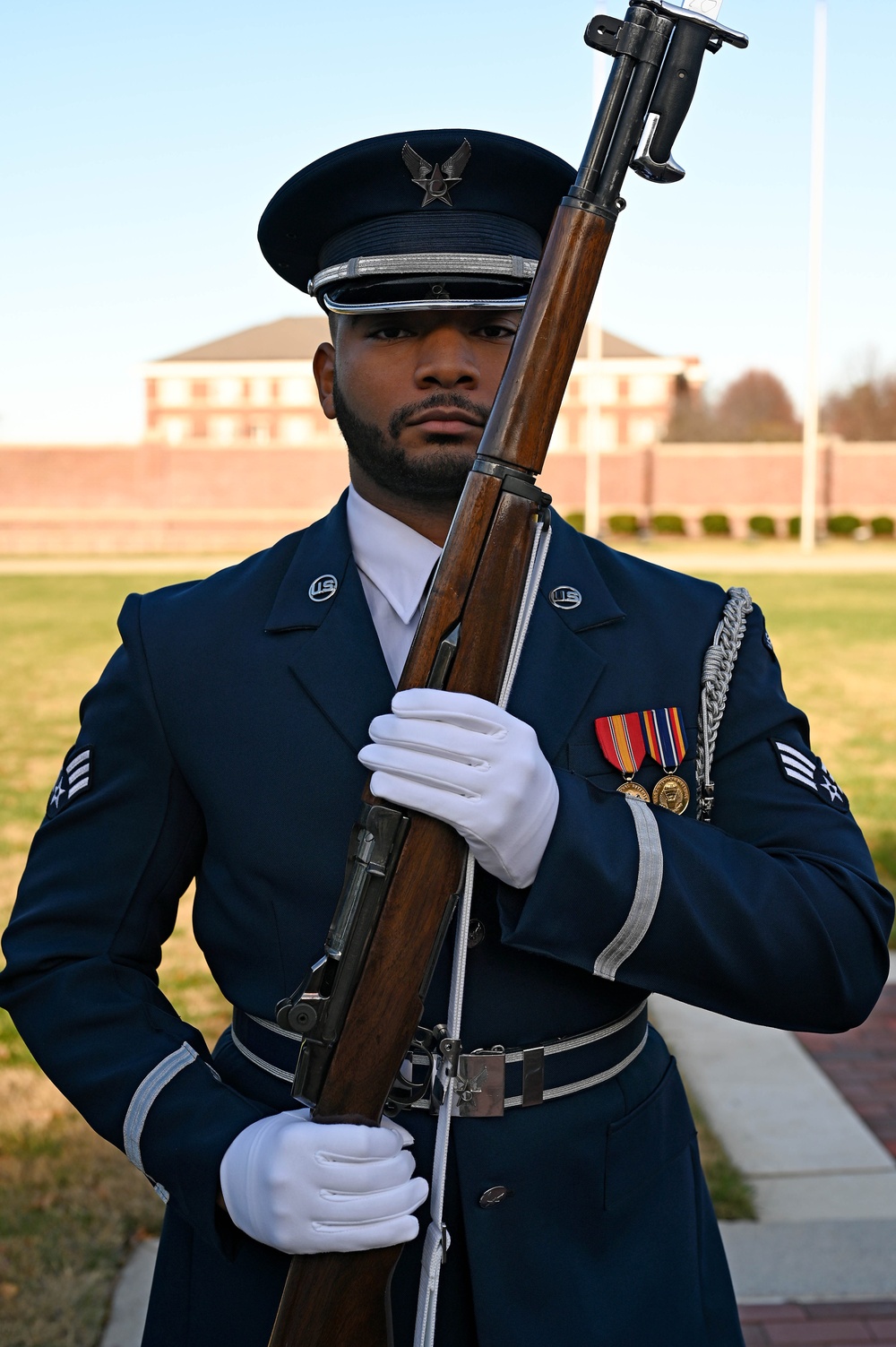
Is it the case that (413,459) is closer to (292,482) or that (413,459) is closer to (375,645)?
(375,645)

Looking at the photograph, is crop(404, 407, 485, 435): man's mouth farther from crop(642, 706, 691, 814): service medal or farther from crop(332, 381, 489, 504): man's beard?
crop(642, 706, 691, 814): service medal

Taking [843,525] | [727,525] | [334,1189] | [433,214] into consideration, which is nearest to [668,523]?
[727,525]

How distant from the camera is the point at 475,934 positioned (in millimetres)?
1577

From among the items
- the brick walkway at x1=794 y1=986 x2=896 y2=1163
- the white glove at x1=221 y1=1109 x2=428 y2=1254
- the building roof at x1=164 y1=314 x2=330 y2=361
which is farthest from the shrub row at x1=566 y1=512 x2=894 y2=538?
the white glove at x1=221 y1=1109 x2=428 y2=1254

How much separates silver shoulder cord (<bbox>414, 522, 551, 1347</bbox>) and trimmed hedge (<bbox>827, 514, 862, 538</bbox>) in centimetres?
3883

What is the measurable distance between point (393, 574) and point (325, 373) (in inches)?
13.2

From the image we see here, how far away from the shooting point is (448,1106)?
5.01ft

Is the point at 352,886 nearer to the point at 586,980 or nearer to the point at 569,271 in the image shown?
the point at 586,980

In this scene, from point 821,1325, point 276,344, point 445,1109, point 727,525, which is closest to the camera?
point 445,1109

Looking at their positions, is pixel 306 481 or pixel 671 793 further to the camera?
pixel 306 481

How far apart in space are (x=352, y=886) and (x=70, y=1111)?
2.95 m

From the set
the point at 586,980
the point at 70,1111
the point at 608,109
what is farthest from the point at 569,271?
the point at 70,1111

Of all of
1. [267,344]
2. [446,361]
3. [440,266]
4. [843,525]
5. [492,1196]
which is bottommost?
[843,525]

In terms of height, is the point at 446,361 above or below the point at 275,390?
above
